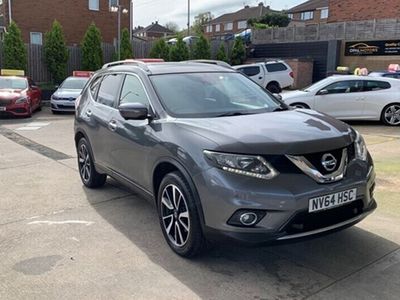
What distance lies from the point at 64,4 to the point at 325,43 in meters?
17.3

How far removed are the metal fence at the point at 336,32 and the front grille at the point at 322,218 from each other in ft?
72.2

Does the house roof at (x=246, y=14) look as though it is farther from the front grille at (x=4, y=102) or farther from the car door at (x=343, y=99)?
the front grille at (x=4, y=102)

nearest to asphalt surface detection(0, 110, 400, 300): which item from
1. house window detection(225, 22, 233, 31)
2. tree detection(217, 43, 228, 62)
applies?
tree detection(217, 43, 228, 62)

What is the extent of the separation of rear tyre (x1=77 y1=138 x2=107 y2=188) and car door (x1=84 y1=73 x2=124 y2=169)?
0.92ft

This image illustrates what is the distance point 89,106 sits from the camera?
5.78 m

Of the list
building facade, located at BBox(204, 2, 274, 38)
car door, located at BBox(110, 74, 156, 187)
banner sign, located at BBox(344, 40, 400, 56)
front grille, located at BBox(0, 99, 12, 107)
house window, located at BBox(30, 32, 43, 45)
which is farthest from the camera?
building facade, located at BBox(204, 2, 274, 38)

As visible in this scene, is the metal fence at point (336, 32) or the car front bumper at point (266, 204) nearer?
the car front bumper at point (266, 204)

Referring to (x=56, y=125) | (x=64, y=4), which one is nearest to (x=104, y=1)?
(x=64, y=4)

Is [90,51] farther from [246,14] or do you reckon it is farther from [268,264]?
[246,14]

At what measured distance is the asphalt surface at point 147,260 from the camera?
332 centimetres

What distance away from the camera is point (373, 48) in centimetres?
2356

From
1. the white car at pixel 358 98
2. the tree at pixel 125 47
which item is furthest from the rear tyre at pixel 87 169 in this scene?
the tree at pixel 125 47

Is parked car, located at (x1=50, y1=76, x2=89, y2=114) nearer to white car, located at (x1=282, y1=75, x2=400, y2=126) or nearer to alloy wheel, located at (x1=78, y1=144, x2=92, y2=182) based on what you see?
white car, located at (x1=282, y1=75, x2=400, y2=126)

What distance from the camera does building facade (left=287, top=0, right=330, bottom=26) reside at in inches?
2704
